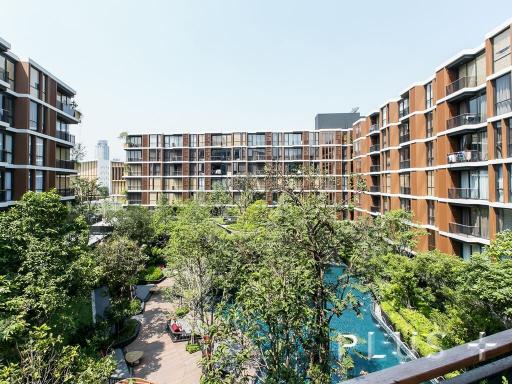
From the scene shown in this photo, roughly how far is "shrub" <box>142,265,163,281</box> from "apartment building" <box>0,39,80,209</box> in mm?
11737

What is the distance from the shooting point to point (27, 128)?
27.2 metres

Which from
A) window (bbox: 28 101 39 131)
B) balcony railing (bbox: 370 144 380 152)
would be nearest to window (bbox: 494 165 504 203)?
balcony railing (bbox: 370 144 380 152)

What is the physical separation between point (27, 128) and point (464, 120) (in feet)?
119

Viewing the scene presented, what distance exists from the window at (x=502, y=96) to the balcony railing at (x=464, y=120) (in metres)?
A: 2.36

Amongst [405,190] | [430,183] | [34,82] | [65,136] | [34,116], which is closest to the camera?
[34,82]

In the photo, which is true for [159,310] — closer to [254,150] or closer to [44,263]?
[44,263]

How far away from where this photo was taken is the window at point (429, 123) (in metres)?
31.3

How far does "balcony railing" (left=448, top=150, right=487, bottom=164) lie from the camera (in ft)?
81.0

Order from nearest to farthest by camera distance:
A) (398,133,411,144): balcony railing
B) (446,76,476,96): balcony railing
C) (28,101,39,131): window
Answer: (446,76,476,96): balcony railing, (28,101,39,131): window, (398,133,411,144): balcony railing

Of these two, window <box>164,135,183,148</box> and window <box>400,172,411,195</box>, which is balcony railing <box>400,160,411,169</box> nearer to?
window <box>400,172,411,195</box>

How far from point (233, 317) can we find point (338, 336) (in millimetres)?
3958

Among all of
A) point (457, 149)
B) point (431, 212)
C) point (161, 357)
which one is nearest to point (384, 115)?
point (457, 149)

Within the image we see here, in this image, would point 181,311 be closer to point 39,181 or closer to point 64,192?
point 39,181

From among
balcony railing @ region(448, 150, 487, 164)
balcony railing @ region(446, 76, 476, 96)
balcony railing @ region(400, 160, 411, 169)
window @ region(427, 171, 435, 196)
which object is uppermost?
balcony railing @ region(446, 76, 476, 96)
